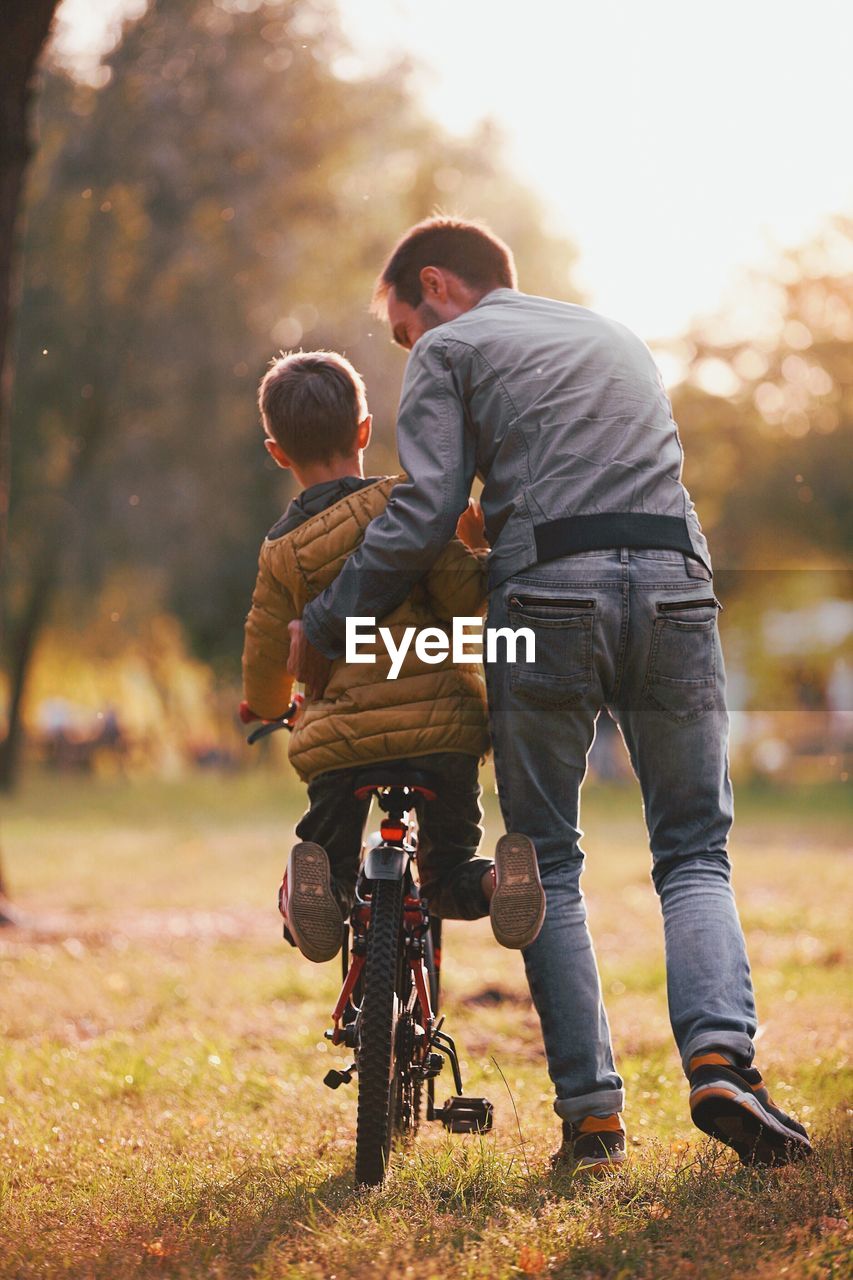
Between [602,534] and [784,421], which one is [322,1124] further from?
[784,421]

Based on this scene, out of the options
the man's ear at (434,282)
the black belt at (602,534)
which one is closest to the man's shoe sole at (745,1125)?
the black belt at (602,534)

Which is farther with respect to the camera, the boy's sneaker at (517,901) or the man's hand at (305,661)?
the man's hand at (305,661)

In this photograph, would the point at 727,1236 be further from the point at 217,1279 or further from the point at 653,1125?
the point at 653,1125

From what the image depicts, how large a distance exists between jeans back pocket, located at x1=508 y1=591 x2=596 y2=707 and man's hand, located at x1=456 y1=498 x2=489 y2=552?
1.28ft


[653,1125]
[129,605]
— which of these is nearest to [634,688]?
[653,1125]

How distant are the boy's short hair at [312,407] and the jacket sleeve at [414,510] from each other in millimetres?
164

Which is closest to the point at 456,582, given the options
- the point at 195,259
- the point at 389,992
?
the point at 389,992

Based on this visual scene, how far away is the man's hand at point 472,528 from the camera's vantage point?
357cm

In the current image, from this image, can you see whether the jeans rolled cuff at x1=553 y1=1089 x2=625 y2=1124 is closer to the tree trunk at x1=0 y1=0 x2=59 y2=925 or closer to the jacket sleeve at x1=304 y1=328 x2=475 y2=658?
the jacket sleeve at x1=304 y1=328 x2=475 y2=658

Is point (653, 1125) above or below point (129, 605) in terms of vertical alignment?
below

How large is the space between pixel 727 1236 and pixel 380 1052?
0.79 meters

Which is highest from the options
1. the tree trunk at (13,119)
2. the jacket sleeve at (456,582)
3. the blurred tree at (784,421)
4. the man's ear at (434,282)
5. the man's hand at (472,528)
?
the blurred tree at (784,421)

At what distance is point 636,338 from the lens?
3.54m

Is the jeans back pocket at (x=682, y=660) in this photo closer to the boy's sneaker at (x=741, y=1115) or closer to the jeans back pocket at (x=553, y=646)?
the jeans back pocket at (x=553, y=646)
